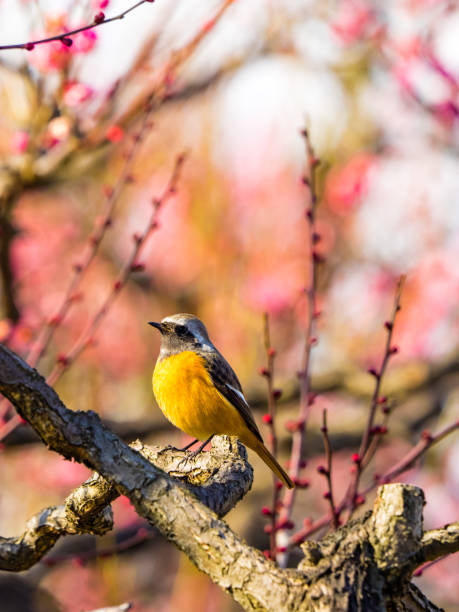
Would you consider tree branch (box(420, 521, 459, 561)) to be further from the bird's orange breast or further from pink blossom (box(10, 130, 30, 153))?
pink blossom (box(10, 130, 30, 153))

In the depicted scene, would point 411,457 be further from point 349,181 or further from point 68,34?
point 349,181

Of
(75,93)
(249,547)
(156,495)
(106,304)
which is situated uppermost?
(75,93)

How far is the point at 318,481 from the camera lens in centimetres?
1184

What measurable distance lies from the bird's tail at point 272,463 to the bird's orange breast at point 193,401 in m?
0.14

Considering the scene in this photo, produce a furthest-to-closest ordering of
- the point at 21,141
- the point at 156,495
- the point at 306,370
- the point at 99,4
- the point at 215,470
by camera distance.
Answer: the point at 21,141 → the point at 99,4 → the point at 306,370 → the point at 215,470 → the point at 156,495

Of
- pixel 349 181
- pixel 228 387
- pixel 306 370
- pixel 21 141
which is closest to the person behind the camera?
pixel 306 370

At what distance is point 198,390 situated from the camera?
4.47 m

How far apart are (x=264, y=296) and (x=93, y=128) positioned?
5278mm

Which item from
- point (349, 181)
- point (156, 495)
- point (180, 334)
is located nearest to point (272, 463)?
point (180, 334)

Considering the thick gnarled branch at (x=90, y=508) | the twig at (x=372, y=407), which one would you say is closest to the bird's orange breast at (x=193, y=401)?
the twig at (x=372, y=407)

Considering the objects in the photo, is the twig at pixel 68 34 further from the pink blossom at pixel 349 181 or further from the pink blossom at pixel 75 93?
the pink blossom at pixel 349 181

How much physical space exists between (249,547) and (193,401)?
99.5 inches

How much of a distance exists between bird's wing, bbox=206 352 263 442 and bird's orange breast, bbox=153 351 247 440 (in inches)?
1.5

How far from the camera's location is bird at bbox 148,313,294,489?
4.39 metres
